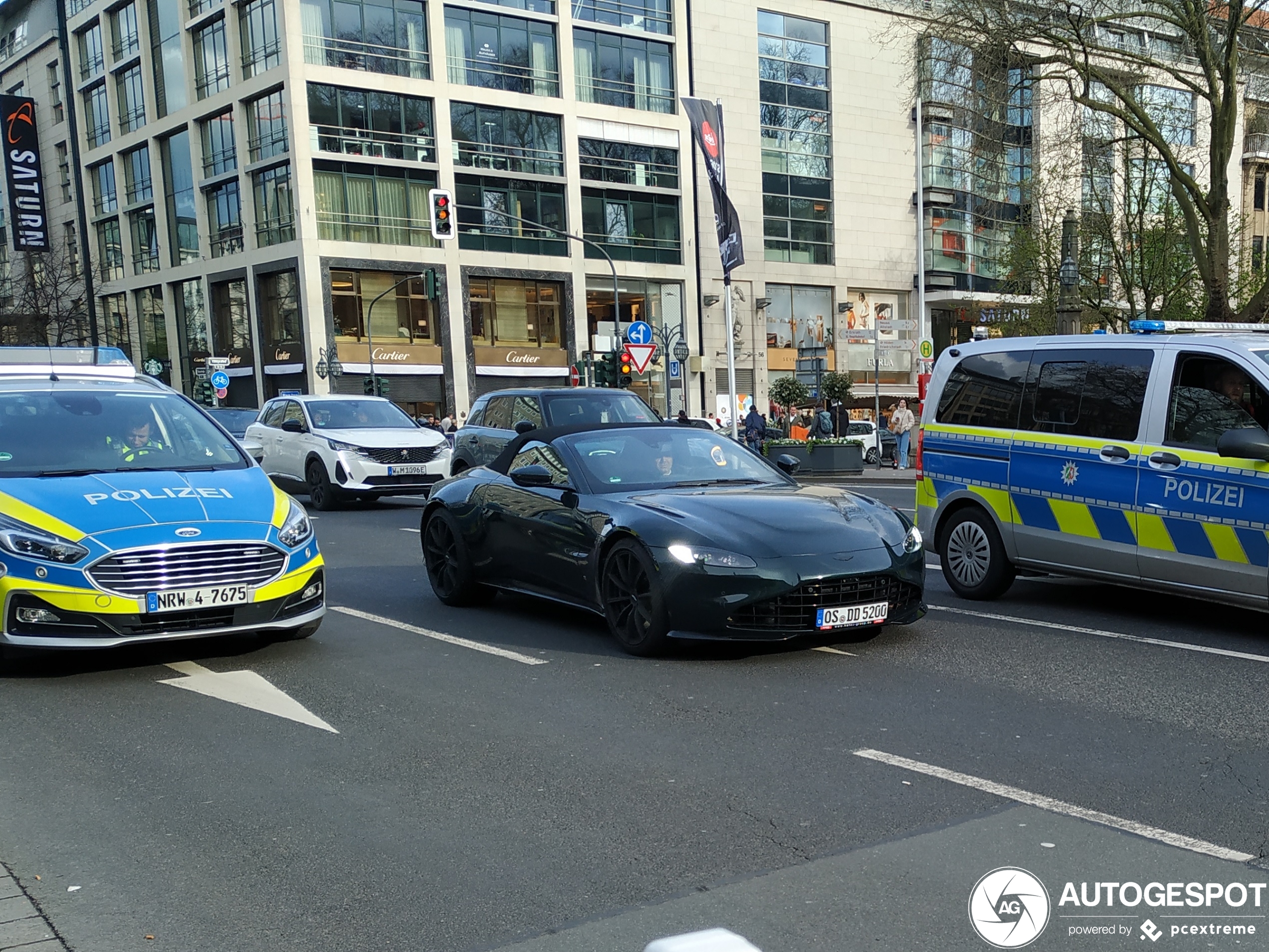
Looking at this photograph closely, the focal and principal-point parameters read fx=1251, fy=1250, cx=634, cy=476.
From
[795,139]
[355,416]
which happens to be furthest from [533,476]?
[795,139]

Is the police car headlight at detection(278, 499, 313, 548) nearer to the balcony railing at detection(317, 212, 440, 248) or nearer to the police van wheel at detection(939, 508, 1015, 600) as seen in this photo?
the police van wheel at detection(939, 508, 1015, 600)

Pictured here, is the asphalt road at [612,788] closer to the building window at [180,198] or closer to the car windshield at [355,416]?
the car windshield at [355,416]

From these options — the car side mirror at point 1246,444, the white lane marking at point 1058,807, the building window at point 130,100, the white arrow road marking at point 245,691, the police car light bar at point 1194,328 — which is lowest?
the white arrow road marking at point 245,691

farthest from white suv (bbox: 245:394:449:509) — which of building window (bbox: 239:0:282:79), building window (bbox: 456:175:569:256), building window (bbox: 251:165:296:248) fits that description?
building window (bbox: 239:0:282:79)

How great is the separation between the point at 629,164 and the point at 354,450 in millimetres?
36390

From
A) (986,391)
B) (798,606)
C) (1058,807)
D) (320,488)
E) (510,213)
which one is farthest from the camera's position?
(510,213)

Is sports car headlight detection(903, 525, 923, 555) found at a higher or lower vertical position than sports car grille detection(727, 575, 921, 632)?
higher

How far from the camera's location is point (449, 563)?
959 centimetres

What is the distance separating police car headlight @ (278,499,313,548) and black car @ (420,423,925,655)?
154cm

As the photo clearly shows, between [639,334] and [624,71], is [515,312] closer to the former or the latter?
[624,71]

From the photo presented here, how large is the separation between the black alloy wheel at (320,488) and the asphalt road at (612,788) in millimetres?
10798

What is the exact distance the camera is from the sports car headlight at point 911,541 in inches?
299

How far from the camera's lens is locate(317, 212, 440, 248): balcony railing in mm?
45656

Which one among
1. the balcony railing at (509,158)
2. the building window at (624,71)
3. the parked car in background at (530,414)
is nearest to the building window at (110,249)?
the balcony railing at (509,158)
